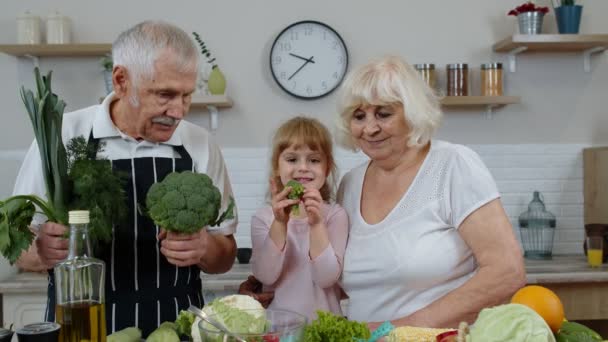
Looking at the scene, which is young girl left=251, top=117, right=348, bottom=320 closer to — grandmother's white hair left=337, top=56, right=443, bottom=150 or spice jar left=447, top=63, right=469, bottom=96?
grandmother's white hair left=337, top=56, right=443, bottom=150

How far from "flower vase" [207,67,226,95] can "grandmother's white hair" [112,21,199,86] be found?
1.97m

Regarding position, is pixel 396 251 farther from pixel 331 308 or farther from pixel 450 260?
pixel 331 308

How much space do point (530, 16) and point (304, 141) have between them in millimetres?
2252

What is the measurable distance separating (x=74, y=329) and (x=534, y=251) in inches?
123

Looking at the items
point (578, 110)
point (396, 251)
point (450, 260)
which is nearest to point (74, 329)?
point (396, 251)

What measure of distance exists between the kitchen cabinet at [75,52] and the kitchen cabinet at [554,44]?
168 centimetres

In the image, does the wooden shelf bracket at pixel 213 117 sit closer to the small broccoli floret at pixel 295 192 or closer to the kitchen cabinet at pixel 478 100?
the kitchen cabinet at pixel 478 100

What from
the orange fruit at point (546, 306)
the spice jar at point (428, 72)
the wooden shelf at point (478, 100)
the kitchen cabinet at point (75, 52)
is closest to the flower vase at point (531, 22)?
the wooden shelf at point (478, 100)

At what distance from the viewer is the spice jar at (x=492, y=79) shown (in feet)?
12.6

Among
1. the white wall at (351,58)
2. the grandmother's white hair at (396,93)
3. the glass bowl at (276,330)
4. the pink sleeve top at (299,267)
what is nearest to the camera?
the glass bowl at (276,330)

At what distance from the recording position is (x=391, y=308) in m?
1.84

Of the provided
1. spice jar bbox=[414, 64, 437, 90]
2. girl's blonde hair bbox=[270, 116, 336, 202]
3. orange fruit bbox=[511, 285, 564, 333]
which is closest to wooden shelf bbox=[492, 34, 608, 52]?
spice jar bbox=[414, 64, 437, 90]

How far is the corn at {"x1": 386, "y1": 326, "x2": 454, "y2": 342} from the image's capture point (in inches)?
51.5

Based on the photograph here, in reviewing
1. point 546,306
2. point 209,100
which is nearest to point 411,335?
point 546,306
